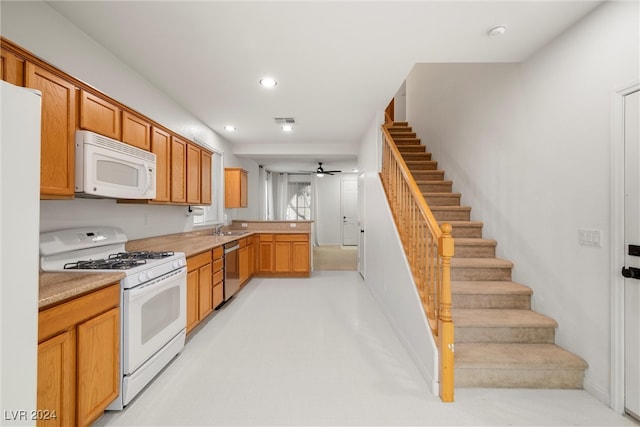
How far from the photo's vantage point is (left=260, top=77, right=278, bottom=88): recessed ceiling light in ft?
9.89

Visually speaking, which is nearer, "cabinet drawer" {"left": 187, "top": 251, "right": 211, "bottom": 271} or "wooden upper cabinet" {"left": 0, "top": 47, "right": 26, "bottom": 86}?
"wooden upper cabinet" {"left": 0, "top": 47, "right": 26, "bottom": 86}

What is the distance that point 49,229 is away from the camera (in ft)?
6.55

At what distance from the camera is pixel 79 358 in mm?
1462

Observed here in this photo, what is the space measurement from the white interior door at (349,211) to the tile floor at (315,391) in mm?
6625

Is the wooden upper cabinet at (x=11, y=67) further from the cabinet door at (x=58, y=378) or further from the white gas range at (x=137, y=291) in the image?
the cabinet door at (x=58, y=378)

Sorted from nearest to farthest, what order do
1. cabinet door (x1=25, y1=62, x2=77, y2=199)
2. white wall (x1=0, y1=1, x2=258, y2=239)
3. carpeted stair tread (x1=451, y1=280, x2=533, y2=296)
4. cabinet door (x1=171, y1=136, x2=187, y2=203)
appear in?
cabinet door (x1=25, y1=62, x2=77, y2=199)
white wall (x1=0, y1=1, x2=258, y2=239)
carpeted stair tread (x1=451, y1=280, x2=533, y2=296)
cabinet door (x1=171, y1=136, x2=187, y2=203)

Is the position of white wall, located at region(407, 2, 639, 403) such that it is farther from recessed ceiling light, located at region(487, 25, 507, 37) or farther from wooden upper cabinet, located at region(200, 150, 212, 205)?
wooden upper cabinet, located at region(200, 150, 212, 205)

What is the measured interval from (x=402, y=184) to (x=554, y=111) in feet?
4.49

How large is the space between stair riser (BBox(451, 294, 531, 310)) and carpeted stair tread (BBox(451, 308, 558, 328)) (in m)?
0.05

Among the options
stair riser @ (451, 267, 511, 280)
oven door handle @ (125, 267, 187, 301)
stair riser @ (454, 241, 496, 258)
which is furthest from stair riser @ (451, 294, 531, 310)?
oven door handle @ (125, 267, 187, 301)

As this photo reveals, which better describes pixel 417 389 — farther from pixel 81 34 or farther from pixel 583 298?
pixel 81 34

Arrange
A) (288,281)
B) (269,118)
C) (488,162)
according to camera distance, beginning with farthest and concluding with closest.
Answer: (288,281) → (269,118) → (488,162)

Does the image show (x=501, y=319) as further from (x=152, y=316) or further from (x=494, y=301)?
(x=152, y=316)

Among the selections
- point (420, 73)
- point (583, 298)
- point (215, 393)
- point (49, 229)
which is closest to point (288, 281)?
point (215, 393)
